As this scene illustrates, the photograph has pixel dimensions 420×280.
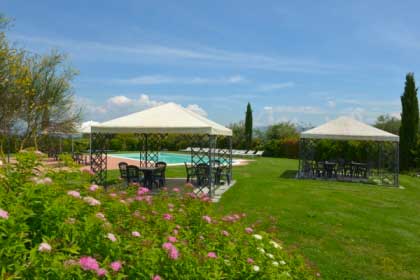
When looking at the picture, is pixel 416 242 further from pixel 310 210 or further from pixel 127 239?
pixel 127 239

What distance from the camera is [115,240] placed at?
2.41 metres

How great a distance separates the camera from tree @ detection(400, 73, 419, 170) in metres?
22.2

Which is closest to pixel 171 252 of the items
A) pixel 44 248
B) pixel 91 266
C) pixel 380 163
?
pixel 91 266

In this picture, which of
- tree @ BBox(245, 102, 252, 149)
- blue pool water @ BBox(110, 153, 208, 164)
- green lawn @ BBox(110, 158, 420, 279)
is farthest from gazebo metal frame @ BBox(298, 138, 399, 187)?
tree @ BBox(245, 102, 252, 149)

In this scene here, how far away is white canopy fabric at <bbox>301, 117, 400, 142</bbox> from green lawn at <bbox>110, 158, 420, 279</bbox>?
2.97 m

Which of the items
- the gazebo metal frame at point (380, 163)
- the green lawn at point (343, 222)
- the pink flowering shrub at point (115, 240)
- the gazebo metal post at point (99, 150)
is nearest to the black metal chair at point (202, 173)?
the green lawn at point (343, 222)

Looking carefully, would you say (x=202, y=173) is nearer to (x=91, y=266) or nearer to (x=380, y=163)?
(x=91, y=266)

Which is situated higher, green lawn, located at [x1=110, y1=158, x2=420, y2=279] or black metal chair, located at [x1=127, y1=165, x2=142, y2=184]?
black metal chair, located at [x1=127, y1=165, x2=142, y2=184]

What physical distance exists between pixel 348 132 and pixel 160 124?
987 cm

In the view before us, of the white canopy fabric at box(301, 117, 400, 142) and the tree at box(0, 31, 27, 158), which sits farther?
the white canopy fabric at box(301, 117, 400, 142)

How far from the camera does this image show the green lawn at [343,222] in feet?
19.1

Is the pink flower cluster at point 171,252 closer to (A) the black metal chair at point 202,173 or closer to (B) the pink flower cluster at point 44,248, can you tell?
(B) the pink flower cluster at point 44,248

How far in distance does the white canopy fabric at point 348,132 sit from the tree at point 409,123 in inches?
247

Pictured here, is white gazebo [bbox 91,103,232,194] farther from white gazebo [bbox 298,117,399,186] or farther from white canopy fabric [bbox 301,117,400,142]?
white gazebo [bbox 298,117,399,186]
